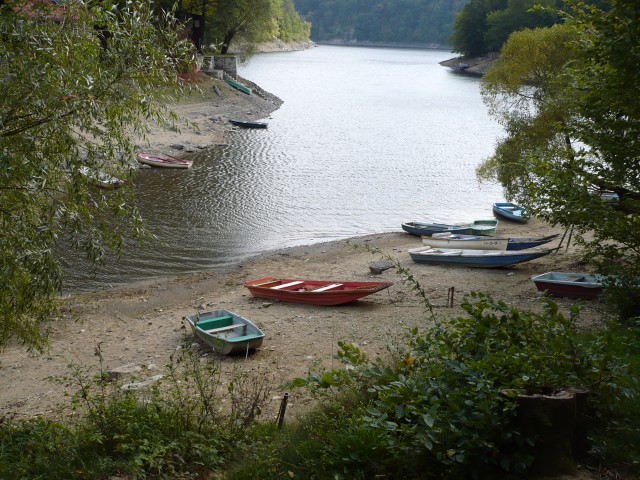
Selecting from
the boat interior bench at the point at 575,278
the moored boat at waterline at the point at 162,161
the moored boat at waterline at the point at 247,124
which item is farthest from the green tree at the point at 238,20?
the boat interior bench at the point at 575,278

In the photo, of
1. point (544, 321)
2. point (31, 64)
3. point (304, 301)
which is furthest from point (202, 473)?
point (304, 301)

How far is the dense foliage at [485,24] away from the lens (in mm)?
95938

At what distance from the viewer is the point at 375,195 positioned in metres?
34.1

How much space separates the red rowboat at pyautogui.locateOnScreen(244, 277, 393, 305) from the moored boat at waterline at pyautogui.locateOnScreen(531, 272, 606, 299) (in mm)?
3802

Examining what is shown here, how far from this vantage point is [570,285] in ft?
53.9

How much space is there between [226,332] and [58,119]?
734 centimetres

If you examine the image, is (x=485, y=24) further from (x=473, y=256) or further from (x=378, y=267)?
(x=378, y=267)

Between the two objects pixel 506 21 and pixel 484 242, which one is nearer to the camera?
pixel 484 242

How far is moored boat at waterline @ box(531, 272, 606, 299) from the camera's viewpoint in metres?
16.2

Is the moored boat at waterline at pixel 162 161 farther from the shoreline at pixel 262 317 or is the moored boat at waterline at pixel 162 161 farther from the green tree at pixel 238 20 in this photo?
the green tree at pixel 238 20

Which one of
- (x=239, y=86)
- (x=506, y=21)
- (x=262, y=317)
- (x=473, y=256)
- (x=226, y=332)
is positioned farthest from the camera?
(x=506, y=21)

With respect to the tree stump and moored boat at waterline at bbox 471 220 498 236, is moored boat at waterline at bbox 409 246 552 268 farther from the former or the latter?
the tree stump

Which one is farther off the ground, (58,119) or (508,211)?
(58,119)

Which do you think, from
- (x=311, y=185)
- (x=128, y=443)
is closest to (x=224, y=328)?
(x=128, y=443)
